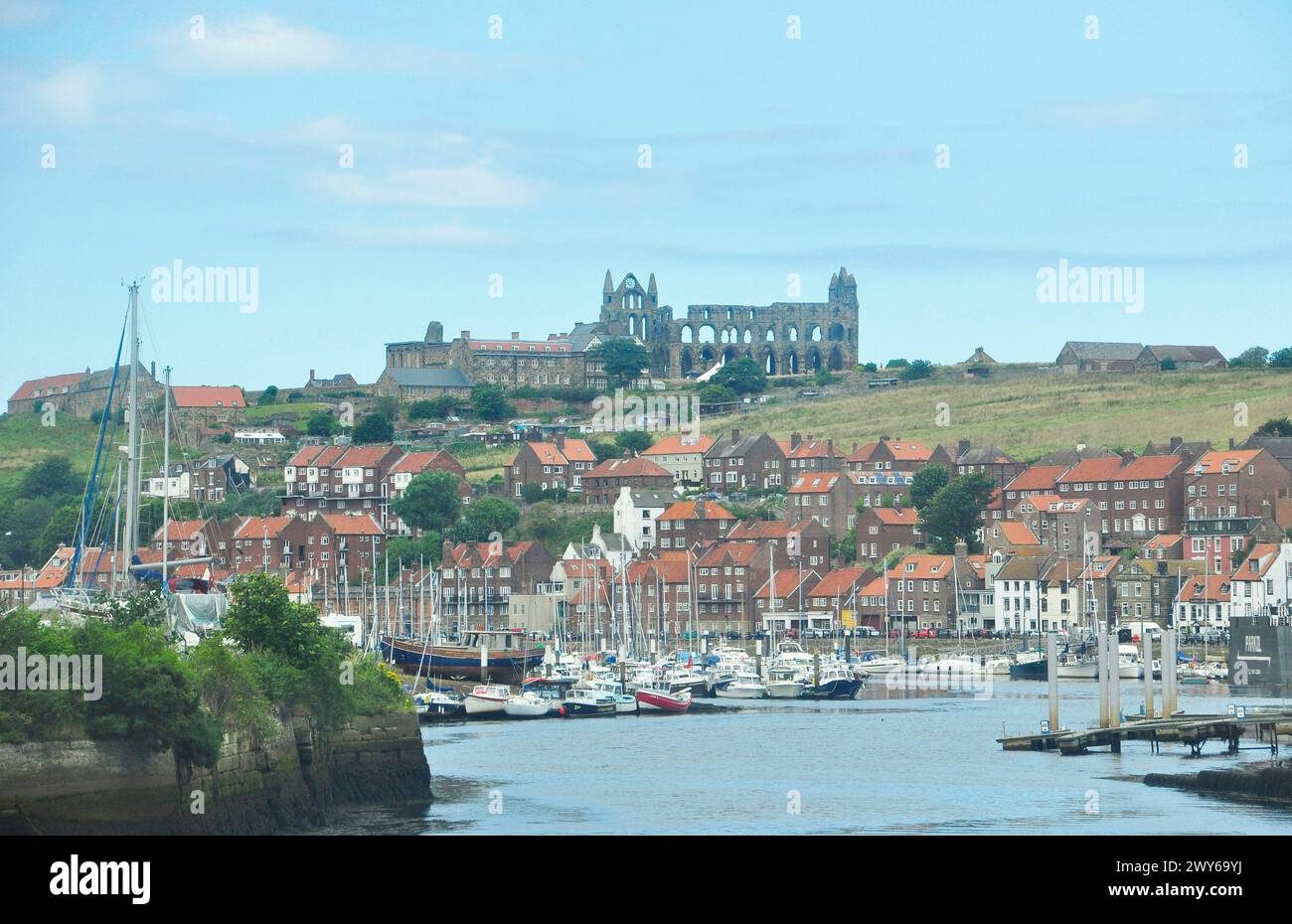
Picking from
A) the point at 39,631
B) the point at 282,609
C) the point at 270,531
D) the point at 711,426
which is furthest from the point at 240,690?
the point at 711,426

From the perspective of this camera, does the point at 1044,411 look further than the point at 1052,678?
Yes

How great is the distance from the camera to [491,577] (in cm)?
12581

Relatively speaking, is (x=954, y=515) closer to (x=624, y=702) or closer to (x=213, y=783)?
(x=624, y=702)

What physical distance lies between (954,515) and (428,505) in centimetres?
3597

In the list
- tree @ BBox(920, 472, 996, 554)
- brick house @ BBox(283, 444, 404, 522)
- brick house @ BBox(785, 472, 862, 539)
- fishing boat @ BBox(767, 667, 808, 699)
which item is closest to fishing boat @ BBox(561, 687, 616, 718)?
fishing boat @ BBox(767, 667, 808, 699)

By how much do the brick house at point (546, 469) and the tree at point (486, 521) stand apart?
872 cm

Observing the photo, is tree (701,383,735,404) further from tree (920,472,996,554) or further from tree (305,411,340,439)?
tree (920,472,996,554)

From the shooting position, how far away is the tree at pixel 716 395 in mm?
192500

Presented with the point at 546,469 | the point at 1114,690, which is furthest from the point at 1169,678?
the point at 546,469

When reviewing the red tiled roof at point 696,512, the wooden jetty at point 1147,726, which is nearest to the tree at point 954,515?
the red tiled roof at point 696,512

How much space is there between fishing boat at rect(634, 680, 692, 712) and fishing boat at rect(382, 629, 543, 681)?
466 inches
